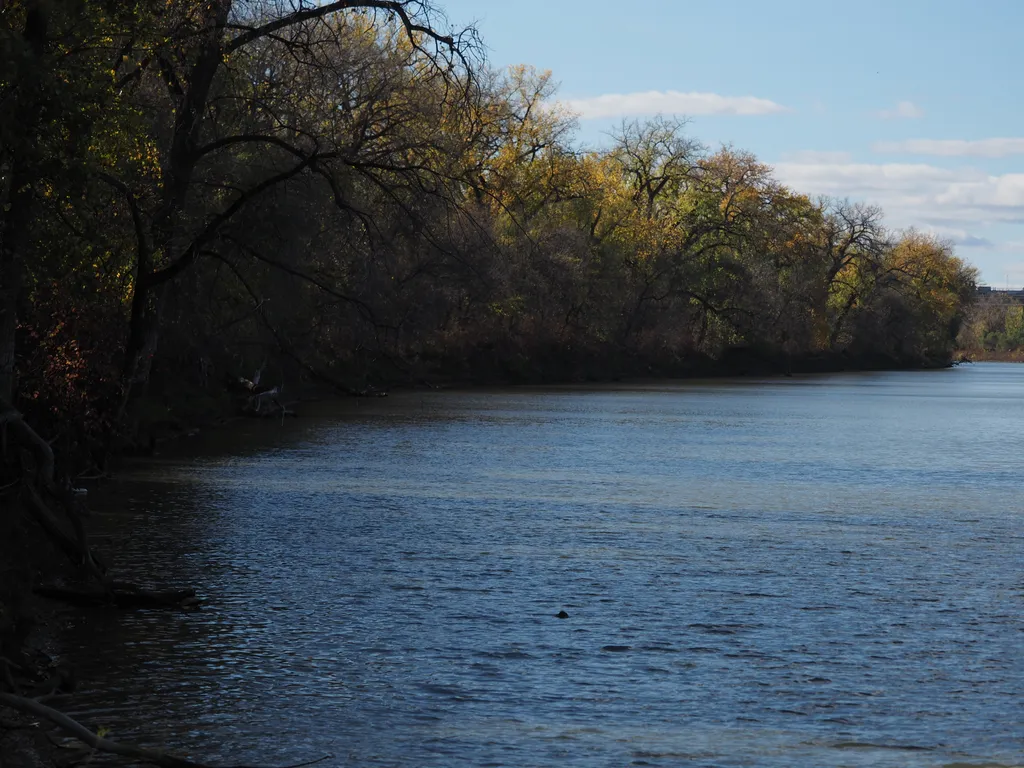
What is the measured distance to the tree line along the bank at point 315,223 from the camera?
17703 mm

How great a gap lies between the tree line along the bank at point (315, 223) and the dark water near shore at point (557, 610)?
3501 millimetres

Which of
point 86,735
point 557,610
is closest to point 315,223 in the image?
point 557,610

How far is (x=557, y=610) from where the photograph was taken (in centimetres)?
1592

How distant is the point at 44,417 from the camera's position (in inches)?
883

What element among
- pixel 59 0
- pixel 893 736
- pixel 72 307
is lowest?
pixel 893 736

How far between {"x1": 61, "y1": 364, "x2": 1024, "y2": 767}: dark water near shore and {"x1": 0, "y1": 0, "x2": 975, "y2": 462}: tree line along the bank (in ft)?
11.5

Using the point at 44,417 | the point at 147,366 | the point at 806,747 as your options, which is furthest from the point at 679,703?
the point at 147,366

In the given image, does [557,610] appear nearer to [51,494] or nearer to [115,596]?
[115,596]

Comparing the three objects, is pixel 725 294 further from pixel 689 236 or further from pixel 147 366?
pixel 147 366

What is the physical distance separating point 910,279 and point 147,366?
10984cm

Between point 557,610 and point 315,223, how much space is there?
23.6 metres

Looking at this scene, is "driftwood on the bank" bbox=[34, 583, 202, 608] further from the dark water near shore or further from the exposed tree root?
the exposed tree root

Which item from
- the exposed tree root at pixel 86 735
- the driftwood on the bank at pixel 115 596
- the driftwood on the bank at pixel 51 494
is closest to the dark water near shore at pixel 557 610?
the driftwood on the bank at pixel 115 596

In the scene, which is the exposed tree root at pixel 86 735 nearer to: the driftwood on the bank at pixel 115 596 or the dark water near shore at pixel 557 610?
the dark water near shore at pixel 557 610
